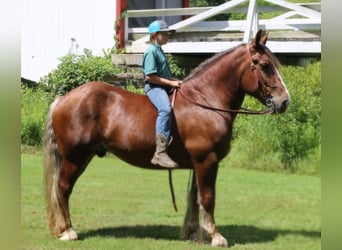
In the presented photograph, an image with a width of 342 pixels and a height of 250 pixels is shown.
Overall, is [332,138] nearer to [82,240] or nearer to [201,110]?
[201,110]

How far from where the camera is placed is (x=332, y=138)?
2059 mm

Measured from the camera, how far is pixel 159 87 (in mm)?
5898

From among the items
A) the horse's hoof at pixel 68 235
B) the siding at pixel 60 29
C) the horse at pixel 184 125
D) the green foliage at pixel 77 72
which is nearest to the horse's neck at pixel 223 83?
the horse at pixel 184 125

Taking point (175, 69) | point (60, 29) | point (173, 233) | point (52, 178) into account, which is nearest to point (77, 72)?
point (175, 69)

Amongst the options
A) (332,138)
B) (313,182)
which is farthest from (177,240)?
(332,138)

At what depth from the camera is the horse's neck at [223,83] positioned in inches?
233

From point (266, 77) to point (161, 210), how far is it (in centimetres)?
270

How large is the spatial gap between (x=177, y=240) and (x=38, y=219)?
78.7 inches

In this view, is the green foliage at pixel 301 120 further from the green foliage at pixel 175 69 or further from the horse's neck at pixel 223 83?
the horse's neck at pixel 223 83

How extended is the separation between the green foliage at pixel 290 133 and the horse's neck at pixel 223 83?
150 inches

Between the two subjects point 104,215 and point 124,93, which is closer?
point 124,93

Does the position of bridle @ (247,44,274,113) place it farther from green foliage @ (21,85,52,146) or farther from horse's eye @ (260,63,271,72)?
green foliage @ (21,85,52,146)

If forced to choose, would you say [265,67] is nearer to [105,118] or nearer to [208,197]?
Result: [208,197]

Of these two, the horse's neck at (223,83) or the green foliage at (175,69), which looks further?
the green foliage at (175,69)
